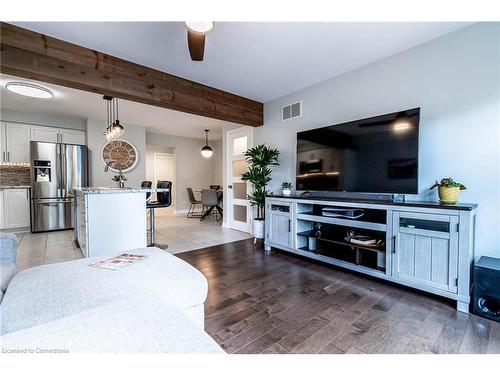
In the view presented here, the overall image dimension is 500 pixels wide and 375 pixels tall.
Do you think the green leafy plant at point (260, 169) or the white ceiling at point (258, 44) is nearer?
the white ceiling at point (258, 44)

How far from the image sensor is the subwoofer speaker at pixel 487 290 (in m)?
1.67

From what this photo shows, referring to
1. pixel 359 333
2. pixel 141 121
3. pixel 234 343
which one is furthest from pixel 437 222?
pixel 141 121

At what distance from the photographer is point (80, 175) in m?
4.81

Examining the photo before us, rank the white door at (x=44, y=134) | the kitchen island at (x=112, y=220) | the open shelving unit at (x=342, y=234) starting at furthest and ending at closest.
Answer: the white door at (x=44, y=134) < the kitchen island at (x=112, y=220) < the open shelving unit at (x=342, y=234)

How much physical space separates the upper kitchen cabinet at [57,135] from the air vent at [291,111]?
4566 millimetres

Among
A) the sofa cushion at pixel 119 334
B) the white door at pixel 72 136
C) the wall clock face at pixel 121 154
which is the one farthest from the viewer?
the wall clock face at pixel 121 154

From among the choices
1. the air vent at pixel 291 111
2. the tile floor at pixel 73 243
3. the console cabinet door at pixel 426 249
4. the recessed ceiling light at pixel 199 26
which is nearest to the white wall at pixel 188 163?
the tile floor at pixel 73 243

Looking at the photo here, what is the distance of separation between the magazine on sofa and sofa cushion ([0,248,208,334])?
43mm

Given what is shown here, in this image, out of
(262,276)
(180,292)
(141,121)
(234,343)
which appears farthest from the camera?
(141,121)

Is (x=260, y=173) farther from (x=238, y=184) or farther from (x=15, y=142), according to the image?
(x=15, y=142)

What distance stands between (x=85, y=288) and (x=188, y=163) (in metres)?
6.69

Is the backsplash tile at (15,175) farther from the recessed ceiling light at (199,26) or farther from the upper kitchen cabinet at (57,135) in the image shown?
the recessed ceiling light at (199,26)

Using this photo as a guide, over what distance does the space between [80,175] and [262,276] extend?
446 centimetres
